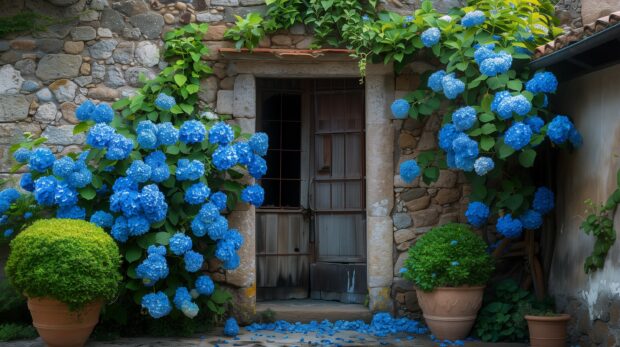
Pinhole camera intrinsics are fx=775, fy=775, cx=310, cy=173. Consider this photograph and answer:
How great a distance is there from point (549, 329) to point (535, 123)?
5.43 feet

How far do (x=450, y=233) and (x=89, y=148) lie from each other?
3.21 metres

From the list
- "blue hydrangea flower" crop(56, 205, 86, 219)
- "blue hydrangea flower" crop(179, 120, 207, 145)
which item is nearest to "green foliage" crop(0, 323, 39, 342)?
"blue hydrangea flower" crop(56, 205, 86, 219)

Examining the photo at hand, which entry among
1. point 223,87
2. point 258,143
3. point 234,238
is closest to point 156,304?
point 234,238

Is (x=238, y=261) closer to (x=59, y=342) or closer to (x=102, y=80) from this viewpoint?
(x=59, y=342)

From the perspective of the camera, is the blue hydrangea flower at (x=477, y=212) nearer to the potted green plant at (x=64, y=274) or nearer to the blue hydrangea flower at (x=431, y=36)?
the blue hydrangea flower at (x=431, y=36)

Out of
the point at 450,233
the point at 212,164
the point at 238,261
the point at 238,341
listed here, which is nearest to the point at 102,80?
the point at 212,164

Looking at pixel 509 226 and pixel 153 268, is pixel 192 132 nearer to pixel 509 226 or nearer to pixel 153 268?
pixel 153 268

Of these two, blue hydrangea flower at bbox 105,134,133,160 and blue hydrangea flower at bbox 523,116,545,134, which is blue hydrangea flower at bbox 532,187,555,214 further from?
blue hydrangea flower at bbox 105,134,133,160

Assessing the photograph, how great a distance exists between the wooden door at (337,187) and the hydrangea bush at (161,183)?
43.9 inches

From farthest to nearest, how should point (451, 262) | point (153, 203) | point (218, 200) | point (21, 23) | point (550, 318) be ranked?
point (21, 23) < point (218, 200) < point (451, 262) < point (153, 203) < point (550, 318)

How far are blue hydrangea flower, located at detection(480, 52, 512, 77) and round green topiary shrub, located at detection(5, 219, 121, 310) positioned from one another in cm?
340

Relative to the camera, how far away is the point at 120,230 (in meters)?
6.21

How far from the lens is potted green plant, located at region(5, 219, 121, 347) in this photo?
556 cm

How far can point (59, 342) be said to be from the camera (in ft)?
19.2
